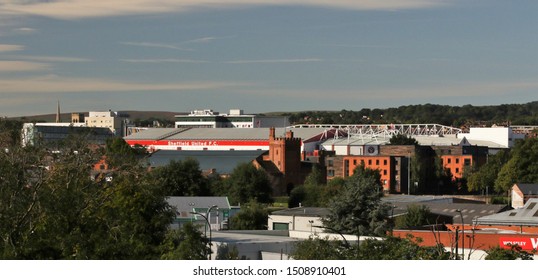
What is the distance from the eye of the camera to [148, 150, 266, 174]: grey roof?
122 m

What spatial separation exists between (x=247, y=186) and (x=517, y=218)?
45.5 metres

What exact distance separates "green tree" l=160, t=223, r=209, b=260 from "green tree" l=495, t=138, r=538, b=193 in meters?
Answer: 67.2

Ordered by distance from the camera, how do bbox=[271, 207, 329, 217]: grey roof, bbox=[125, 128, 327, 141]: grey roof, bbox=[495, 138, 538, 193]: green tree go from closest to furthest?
bbox=[271, 207, 329, 217]: grey roof, bbox=[495, 138, 538, 193]: green tree, bbox=[125, 128, 327, 141]: grey roof

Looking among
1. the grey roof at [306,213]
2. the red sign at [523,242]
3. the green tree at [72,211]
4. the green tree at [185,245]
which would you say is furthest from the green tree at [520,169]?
the green tree at [185,245]

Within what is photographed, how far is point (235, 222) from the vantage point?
229ft

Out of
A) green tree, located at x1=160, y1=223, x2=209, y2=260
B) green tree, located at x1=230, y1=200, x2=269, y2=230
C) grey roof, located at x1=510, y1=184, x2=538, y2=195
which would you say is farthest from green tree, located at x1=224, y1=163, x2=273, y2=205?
green tree, located at x1=160, y1=223, x2=209, y2=260

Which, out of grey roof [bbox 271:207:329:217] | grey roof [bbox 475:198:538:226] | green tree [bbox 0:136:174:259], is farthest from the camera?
grey roof [bbox 271:207:329:217]

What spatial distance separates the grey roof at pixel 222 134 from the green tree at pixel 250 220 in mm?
72674

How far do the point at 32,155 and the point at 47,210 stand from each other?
21.6 ft

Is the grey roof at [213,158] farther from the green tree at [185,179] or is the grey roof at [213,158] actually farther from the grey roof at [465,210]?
the grey roof at [465,210]

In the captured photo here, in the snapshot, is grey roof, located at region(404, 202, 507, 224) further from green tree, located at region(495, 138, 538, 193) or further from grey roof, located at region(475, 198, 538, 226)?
green tree, located at region(495, 138, 538, 193)

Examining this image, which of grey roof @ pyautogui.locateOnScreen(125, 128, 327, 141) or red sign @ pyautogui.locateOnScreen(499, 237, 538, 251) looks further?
grey roof @ pyautogui.locateOnScreen(125, 128, 327, 141)

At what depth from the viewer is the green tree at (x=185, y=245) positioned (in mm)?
33562

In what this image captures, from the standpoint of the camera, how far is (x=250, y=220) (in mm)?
71438
